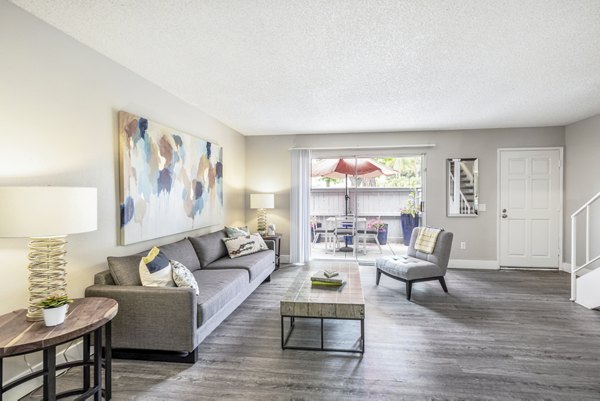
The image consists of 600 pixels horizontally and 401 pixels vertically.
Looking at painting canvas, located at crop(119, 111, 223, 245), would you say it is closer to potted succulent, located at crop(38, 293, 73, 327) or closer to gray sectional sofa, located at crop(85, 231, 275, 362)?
gray sectional sofa, located at crop(85, 231, 275, 362)

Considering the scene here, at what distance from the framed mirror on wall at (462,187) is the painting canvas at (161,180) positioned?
4032 millimetres

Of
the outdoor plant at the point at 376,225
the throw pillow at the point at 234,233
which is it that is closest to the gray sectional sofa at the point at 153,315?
the throw pillow at the point at 234,233

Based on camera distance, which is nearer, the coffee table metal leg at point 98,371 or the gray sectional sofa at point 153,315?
the coffee table metal leg at point 98,371

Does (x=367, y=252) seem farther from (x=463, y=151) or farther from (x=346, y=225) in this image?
(x=463, y=151)

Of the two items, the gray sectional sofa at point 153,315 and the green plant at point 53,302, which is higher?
the green plant at point 53,302

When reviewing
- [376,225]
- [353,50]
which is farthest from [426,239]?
[353,50]

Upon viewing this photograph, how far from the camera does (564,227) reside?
525 cm

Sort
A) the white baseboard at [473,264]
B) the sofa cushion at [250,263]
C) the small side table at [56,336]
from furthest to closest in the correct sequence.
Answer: the white baseboard at [473,264], the sofa cushion at [250,263], the small side table at [56,336]

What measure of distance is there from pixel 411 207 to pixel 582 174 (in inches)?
110

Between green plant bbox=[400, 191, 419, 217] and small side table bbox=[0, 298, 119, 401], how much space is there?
212 inches

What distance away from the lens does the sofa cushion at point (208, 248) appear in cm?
380

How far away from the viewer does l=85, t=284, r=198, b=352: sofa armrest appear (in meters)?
2.36

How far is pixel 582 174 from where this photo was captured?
15.9ft

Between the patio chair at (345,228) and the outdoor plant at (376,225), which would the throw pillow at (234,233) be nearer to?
the patio chair at (345,228)
